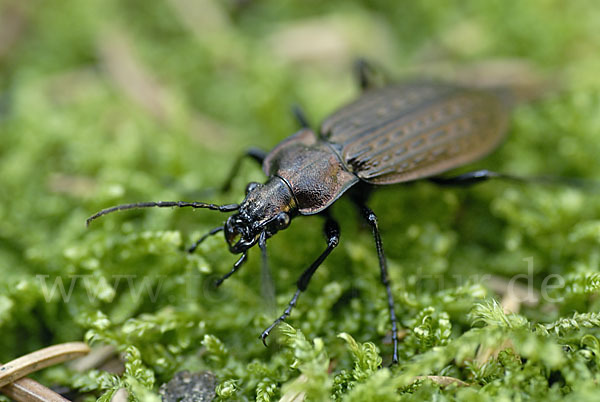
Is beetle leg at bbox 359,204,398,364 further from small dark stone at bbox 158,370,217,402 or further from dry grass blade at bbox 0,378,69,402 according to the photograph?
dry grass blade at bbox 0,378,69,402

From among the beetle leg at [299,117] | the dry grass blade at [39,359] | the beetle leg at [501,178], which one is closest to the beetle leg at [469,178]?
the beetle leg at [501,178]

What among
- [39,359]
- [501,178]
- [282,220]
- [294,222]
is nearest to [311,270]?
[282,220]

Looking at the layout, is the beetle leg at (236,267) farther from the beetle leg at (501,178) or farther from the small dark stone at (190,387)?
the beetle leg at (501,178)

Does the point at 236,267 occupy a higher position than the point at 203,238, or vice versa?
the point at 203,238

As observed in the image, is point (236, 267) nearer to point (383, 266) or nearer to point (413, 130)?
point (383, 266)

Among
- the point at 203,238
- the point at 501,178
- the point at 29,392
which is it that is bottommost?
the point at 29,392

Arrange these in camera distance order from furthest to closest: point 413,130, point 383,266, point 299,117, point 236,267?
point 299,117
point 413,130
point 383,266
point 236,267

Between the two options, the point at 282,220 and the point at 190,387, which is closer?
the point at 190,387

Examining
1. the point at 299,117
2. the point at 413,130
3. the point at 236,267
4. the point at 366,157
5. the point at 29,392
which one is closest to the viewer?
the point at 29,392
